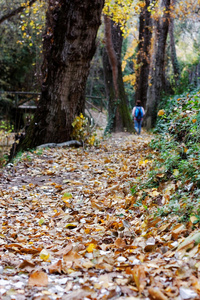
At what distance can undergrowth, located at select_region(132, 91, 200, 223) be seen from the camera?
10.3ft

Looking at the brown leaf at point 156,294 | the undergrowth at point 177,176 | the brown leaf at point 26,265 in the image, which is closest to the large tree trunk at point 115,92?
the undergrowth at point 177,176

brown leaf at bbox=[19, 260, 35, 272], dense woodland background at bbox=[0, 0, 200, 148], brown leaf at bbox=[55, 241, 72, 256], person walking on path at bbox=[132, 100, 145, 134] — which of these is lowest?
brown leaf at bbox=[55, 241, 72, 256]

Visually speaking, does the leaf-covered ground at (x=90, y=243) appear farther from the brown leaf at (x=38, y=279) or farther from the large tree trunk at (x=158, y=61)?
the large tree trunk at (x=158, y=61)

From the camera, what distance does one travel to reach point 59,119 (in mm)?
8023

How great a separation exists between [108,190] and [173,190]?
130 cm

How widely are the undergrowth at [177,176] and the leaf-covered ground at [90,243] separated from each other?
107mm

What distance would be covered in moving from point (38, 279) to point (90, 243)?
83cm

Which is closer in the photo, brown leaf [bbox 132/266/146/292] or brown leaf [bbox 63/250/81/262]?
brown leaf [bbox 132/266/146/292]

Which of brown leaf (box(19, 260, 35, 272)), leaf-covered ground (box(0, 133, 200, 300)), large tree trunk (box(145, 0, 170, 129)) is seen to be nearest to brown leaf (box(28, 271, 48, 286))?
leaf-covered ground (box(0, 133, 200, 300))

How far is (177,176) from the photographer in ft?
12.4

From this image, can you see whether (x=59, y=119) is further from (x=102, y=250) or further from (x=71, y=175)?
(x=102, y=250)

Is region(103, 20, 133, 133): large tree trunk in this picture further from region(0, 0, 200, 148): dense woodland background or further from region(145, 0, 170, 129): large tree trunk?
region(145, 0, 170, 129): large tree trunk

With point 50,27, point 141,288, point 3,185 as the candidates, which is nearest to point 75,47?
point 50,27

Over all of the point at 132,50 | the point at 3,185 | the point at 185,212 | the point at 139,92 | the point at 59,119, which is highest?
the point at 132,50
